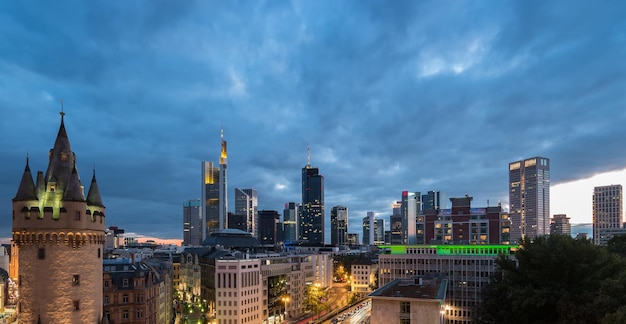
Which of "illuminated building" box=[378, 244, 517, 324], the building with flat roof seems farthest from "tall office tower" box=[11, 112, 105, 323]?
"illuminated building" box=[378, 244, 517, 324]

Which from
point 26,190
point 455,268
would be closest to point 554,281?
point 26,190

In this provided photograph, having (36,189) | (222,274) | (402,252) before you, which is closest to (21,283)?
(36,189)

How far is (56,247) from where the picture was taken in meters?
43.0

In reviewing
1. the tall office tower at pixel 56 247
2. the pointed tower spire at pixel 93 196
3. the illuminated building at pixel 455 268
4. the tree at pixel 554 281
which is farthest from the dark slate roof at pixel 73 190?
the illuminated building at pixel 455 268

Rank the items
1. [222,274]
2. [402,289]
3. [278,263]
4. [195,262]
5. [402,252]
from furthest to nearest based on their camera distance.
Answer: [195,262]
[278,263]
[402,252]
[222,274]
[402,289]

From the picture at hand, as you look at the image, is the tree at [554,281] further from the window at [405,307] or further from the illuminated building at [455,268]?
the illuminated building at [455,268]

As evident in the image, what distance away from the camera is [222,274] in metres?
116

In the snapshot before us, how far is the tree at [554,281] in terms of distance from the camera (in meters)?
45.3

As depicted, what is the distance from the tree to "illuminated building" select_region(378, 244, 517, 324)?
180 feet

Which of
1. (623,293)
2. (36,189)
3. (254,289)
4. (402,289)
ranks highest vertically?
(36,189)

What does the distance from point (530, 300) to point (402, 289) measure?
68.2 ft

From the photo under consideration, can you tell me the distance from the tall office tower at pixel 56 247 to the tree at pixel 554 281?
1944 inches

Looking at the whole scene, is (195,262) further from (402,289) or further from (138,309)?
(402,289)

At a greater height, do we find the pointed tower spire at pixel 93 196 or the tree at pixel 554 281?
the pointed tower spire at pixel 93 196
